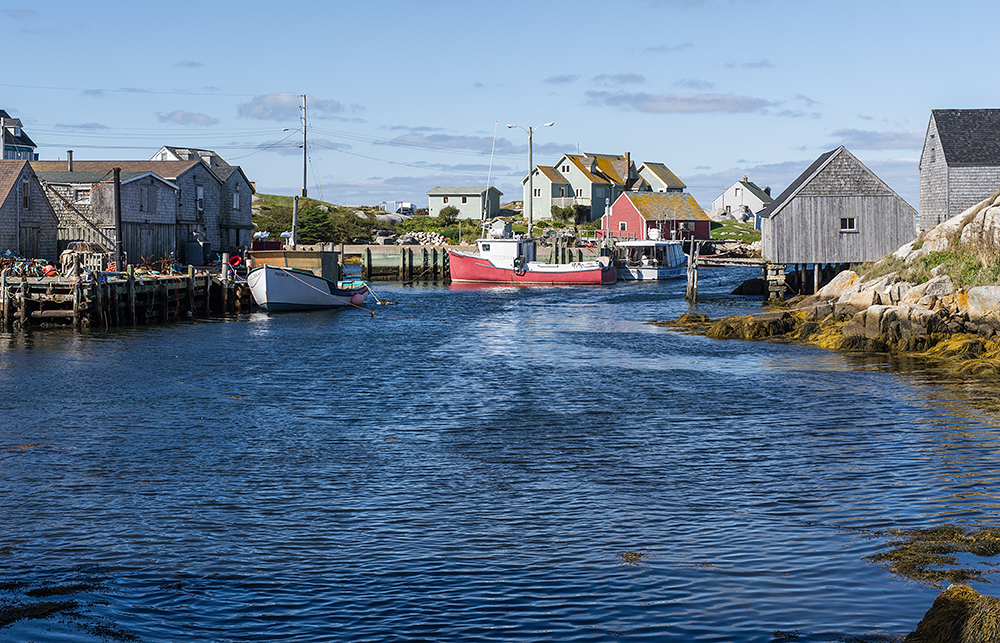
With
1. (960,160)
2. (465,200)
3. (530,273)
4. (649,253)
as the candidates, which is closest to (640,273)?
(649,253)

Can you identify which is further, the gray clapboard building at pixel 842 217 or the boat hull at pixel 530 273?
the boat hull at pixel 530 273

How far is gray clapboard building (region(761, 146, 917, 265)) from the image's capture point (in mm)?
45375

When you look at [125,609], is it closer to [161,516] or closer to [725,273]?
[161,516]

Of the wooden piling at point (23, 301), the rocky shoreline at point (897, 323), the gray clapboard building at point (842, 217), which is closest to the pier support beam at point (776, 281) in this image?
the gray clapboard building at point (842, 217)

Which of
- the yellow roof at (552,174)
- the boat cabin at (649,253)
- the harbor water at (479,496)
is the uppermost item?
the yellow roof at (552,174)

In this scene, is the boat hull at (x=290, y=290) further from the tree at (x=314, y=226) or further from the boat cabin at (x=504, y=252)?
the tree at (x=314, y=226)

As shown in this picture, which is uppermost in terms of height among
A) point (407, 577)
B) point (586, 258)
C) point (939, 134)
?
point (939, 134)

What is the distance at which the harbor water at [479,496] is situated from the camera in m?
9.10

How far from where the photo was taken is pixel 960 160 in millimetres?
43344

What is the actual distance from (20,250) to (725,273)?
5918 cm

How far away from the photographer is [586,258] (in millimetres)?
75625

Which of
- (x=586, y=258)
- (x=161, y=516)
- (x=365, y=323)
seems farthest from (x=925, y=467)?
(x=586, y=258)

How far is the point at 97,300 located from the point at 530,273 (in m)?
35.8

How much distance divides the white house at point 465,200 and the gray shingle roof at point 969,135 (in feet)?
227
